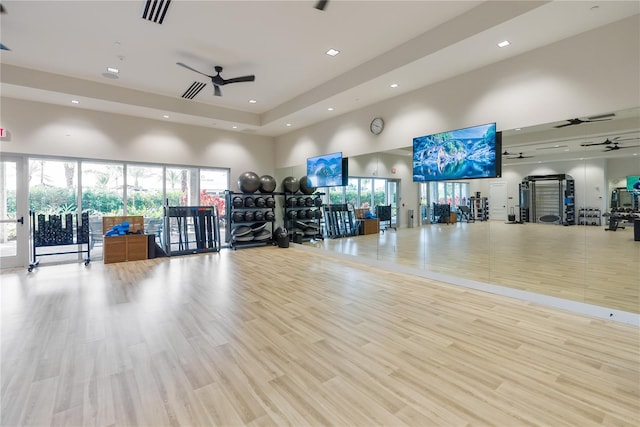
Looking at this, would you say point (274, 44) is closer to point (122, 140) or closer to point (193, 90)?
point (193, 90)

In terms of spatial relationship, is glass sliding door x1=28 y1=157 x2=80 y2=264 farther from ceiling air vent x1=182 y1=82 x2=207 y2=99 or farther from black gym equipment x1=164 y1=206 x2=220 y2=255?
ceiling air vent x1=182 y1=82 x2=207 y2=99

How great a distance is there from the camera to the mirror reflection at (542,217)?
12.5 feet

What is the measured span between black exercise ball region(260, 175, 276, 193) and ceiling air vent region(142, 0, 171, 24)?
211 inches

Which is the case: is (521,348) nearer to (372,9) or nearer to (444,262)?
(444,262)

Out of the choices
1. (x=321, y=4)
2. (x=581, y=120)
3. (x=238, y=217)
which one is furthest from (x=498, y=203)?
(x=238, y=217)

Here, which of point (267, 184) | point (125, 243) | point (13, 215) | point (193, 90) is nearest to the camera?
point (13, 215)

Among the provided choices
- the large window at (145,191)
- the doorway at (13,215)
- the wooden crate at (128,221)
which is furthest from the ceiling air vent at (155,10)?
the doorway at (13,215)

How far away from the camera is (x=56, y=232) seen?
666 centimetres

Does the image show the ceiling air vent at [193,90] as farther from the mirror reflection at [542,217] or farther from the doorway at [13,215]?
the mirror reflection at [542,217]

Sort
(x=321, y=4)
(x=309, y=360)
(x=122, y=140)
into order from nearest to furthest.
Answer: (x=309, y=360), (x=321, y=4), (x=122, y=140)

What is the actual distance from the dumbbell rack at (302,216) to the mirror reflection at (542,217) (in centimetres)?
285

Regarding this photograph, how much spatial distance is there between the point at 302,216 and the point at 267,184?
4.97 feet

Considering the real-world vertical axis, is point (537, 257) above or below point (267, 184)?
below

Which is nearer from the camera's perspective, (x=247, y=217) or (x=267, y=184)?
(x=247, y=217)
